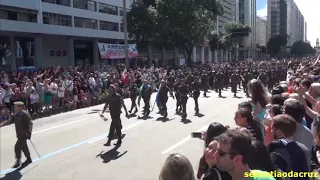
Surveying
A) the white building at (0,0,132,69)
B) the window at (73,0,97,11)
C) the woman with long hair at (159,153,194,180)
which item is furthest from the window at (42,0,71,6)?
the woman with long hair at (159,153,194,180)

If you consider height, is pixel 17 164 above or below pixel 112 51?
below

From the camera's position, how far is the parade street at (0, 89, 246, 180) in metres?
A: 7.79

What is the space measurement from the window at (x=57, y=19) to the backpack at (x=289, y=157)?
38.1 metres

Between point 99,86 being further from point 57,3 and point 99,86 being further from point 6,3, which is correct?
point 57,3

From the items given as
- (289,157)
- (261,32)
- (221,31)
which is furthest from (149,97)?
(261,32)

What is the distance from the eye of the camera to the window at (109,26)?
49.9 meters

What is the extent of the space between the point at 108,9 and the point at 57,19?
12253 mm

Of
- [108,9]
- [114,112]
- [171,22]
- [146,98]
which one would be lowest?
[146,98]

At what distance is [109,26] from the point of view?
51469mm

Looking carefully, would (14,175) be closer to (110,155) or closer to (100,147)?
(110,155)

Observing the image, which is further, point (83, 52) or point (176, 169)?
point (83, 52)

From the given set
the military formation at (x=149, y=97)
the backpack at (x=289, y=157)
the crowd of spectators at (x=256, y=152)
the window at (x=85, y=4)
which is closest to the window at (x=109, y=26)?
the window at (x=85, y=4)

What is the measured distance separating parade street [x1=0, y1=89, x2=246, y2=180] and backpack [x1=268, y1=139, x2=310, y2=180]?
163 inches

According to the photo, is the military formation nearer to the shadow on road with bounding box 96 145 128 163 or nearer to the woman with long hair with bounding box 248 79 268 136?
the shadow on road with bounding box 96 145 128 163
